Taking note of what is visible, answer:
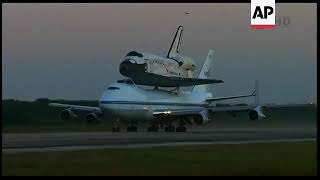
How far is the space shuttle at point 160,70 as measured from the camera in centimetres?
6625

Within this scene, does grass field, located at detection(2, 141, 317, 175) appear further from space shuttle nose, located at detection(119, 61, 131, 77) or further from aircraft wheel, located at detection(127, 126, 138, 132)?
space shuttle nose, located at detection(119, 61, 131, 77)

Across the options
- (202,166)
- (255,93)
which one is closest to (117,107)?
(255,93)

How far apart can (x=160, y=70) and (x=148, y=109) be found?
1173cm

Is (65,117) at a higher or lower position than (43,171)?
lower

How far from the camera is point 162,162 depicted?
2073cm

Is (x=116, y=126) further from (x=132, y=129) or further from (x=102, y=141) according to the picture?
(x=102, y=141)

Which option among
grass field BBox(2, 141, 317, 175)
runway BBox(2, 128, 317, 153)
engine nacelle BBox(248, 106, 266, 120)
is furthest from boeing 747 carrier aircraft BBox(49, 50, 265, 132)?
grass field BBox(2, 141, 317, 175)

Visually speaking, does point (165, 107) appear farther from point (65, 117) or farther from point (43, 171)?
point (43, 171)

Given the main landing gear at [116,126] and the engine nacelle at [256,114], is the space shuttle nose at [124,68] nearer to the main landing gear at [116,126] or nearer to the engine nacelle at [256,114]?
the main landing gear at [116,126]

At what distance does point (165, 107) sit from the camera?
2469 inches

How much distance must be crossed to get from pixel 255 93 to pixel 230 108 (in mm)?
7316

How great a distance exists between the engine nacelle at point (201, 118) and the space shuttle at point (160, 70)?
10075mm

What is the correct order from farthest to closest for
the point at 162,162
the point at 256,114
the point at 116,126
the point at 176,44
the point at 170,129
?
the point at 176,44 → the point at 170,129 → the point at 256,114 → the point at 116,126 → the point at 162,162

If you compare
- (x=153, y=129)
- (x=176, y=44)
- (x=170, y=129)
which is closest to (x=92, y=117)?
(x=153, y=129)
